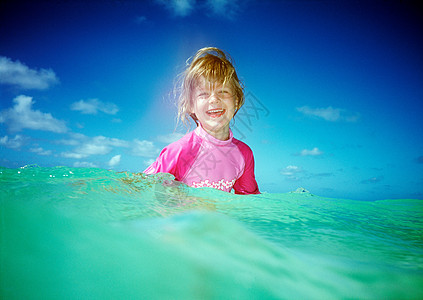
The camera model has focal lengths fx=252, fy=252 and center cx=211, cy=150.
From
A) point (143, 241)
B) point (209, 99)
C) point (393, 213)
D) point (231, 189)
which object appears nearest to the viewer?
point (143, 241)

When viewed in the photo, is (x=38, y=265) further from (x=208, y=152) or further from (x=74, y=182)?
(x=208, y=152)

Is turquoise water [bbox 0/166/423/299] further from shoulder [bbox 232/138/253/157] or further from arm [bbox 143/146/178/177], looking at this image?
shoulder [bbox 232/138/253/157]

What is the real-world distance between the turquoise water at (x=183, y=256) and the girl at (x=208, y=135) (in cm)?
128

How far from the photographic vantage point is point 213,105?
3066 millimetres

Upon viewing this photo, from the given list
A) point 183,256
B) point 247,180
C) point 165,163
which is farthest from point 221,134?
point 183,256

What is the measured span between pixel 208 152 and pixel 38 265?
7.07 feet

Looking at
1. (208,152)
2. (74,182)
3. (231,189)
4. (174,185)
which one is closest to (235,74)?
(208,152)

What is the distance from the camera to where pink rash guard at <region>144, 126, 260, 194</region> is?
2.83 meters

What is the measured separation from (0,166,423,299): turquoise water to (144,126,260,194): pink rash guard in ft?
4.08

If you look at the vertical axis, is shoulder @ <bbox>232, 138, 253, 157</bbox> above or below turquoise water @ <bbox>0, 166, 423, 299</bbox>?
above

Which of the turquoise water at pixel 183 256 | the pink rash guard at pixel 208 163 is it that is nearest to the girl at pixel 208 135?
the pink rash guard at pixel 208 163

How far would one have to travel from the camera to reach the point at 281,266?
1094mm

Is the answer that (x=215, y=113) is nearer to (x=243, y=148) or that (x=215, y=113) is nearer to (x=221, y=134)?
(x=221, y=134)

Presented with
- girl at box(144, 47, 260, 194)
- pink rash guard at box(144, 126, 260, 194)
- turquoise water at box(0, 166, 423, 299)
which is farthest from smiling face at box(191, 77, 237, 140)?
turquoise water at box(0, 166, 423, 299)
